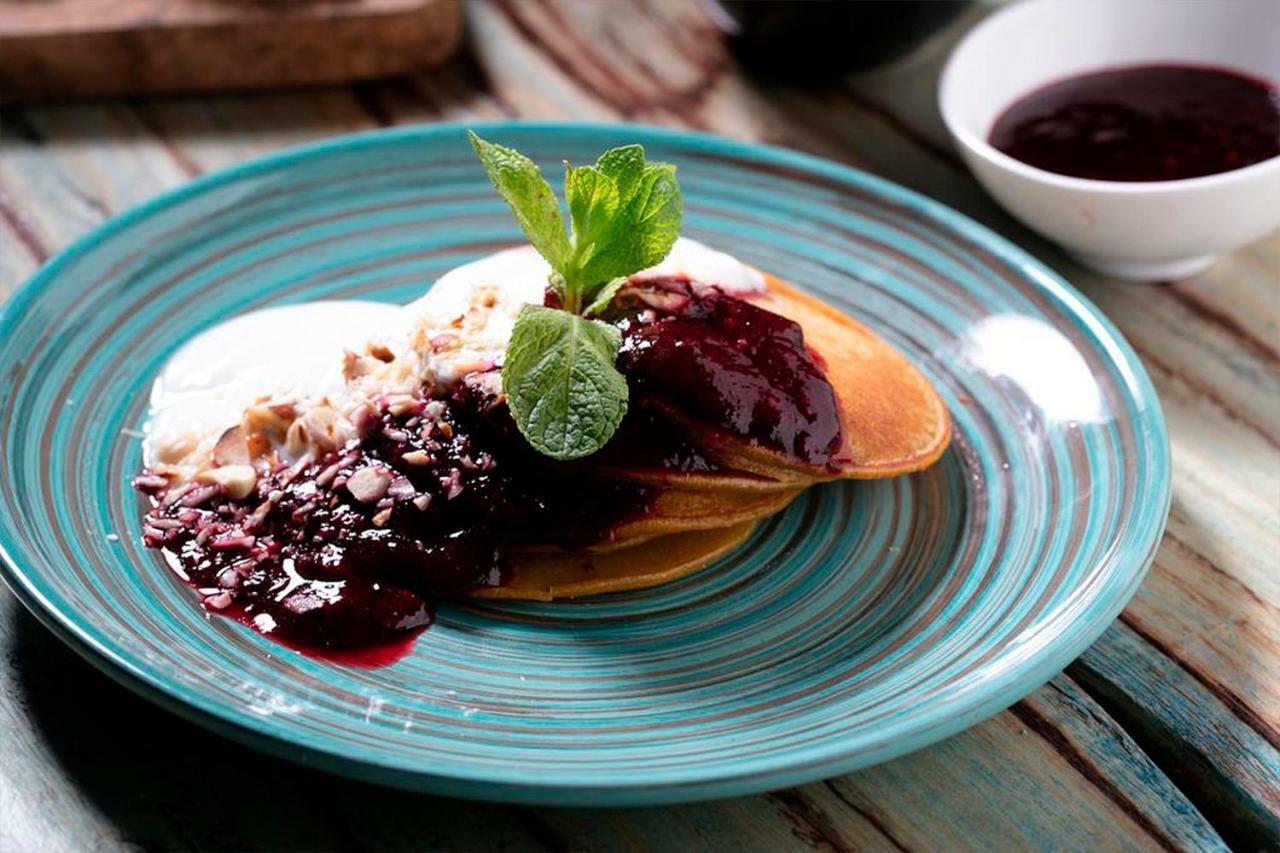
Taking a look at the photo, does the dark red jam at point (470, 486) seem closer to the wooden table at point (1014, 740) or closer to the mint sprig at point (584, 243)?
the mint sprig at point (584, 243)

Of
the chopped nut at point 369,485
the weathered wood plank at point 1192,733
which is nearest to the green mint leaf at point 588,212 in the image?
the chopped nut at point 369,485

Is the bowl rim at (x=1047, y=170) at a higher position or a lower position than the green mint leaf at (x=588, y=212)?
lower

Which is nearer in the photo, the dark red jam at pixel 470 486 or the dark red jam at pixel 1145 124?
the dark red jam at pixel 470 486

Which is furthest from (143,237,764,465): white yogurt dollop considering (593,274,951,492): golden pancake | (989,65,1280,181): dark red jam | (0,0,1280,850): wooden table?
(989,65,1280,181): dark red jam

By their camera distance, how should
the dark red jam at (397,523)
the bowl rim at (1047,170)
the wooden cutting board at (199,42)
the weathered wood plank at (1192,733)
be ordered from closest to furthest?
the weathered wood plank at (1192,733) → the dark red jam at (397,523) → the bowl rim at (1047,170) → the wooden cutting board at (199,42)

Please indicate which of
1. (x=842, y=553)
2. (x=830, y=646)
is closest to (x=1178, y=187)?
(x=842, y=553)

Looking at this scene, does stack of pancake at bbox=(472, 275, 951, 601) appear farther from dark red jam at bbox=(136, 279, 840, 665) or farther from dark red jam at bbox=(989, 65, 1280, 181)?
dark red jam at bbox=(989, 65, 1280, 181)
